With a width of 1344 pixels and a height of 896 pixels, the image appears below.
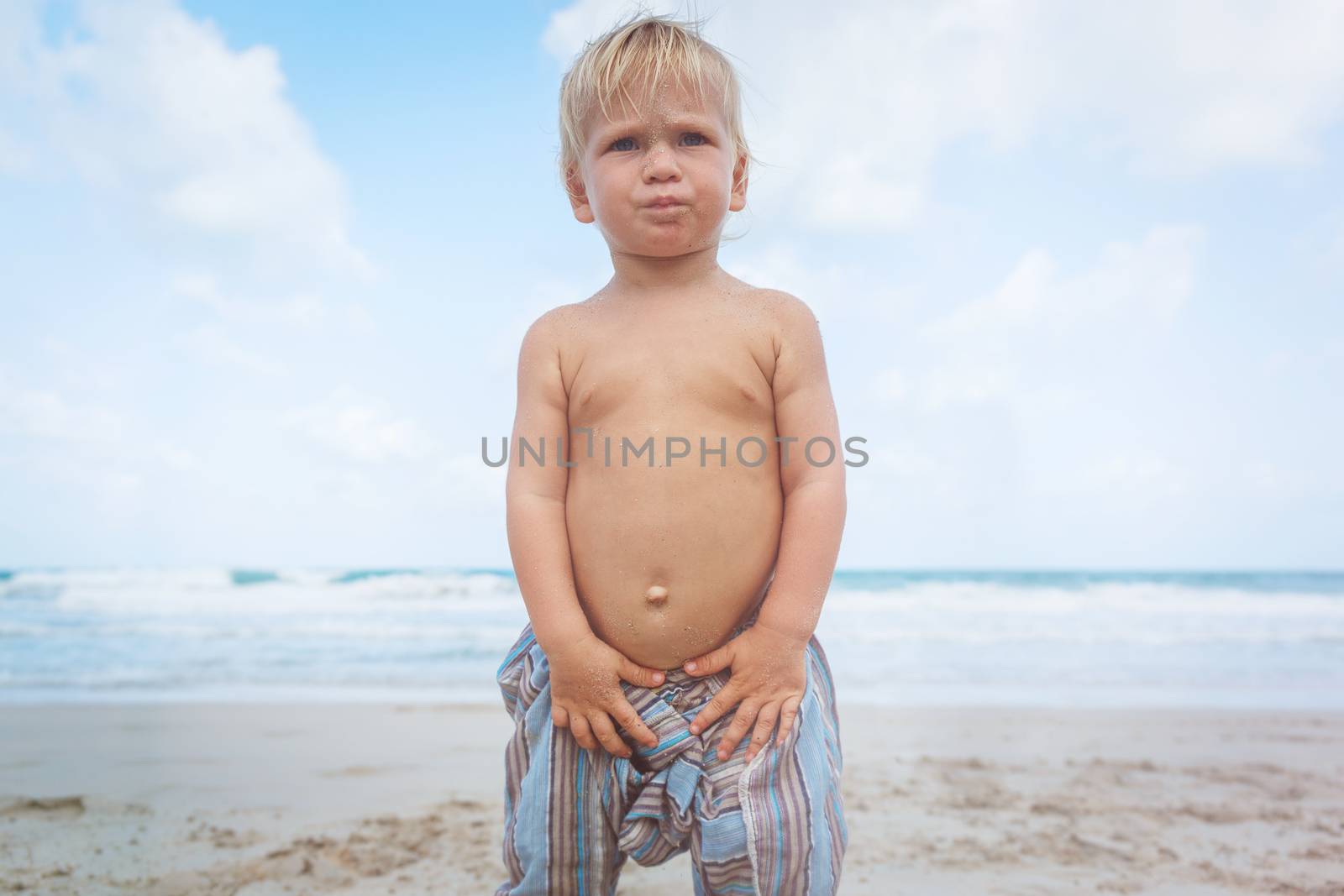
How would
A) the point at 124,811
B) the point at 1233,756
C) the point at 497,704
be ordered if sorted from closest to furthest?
the point at 124,811
the point at 1233,756
the point at 497,704

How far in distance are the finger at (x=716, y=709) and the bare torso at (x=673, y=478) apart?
102 mm

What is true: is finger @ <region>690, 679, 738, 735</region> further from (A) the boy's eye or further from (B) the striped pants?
(A) the boy's eye

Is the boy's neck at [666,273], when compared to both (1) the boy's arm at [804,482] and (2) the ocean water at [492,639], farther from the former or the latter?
(2) the ocean water at [492,639]

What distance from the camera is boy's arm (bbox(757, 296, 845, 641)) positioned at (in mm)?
1701

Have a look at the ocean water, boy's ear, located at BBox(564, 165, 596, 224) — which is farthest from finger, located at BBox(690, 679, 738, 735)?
the ocean water

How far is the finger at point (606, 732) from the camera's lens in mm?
1696

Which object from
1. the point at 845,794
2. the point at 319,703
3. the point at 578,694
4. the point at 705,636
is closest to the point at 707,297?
the point at 705,636

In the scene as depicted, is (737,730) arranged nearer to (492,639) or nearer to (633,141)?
(633,141)

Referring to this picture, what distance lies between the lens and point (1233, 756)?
470 cm

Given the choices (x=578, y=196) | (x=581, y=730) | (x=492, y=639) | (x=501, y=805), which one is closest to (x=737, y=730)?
(x=581, y=730)

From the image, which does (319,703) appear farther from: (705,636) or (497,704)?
(705,636)

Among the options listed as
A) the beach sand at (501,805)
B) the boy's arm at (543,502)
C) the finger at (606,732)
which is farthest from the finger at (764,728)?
the beach sand at (501,805)

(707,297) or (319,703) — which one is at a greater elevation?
(707,297)

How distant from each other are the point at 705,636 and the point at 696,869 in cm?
44
